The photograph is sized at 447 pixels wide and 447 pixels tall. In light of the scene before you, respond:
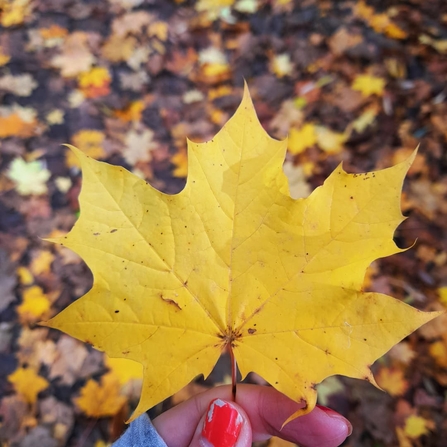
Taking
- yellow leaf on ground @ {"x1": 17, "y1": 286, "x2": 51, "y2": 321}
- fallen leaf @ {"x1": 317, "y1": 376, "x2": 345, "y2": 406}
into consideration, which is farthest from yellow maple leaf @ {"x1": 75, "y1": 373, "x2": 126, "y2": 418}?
fallen leaf @ {"x1": 317, "y1": 376, "x2": 345, "y2": 406}

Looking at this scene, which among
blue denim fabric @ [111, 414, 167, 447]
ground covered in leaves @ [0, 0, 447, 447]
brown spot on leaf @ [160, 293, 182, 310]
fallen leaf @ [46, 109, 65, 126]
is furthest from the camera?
fallen leaf @ [46, 109, 65, 126]

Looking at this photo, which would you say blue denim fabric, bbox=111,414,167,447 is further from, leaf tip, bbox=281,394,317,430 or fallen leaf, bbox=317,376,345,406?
fallen leaf, bbox=317,376,345,406

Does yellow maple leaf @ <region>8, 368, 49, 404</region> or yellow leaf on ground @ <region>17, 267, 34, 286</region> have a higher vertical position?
yellow leaf on ground @ <region>17, 267, 34, 286</region>

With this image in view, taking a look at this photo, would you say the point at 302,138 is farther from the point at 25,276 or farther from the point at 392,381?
the point at 25,276

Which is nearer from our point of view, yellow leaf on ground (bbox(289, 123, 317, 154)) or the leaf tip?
the leaf tip

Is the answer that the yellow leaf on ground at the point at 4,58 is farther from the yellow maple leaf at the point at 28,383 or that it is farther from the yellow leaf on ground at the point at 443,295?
the yellow leaf on ground at the point at 443,295

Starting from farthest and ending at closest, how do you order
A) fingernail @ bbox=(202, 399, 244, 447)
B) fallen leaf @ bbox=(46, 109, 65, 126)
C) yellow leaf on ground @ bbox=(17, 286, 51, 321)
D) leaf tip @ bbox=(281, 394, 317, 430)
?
fallen leaf @ bbox=(46, 109, 65, 126) < yellow leaf on ground @ bbox=(17, 286, 51, 321) < fingernail @ bbox=(202, 399, 244, 447) < leaf tip @ bbox=(281, 394, 317, 430)

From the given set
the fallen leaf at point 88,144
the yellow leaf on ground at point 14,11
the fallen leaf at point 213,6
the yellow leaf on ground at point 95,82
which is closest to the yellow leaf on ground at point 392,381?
the fallen leaf at point 88,144

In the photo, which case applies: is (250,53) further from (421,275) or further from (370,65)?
(421,275)
